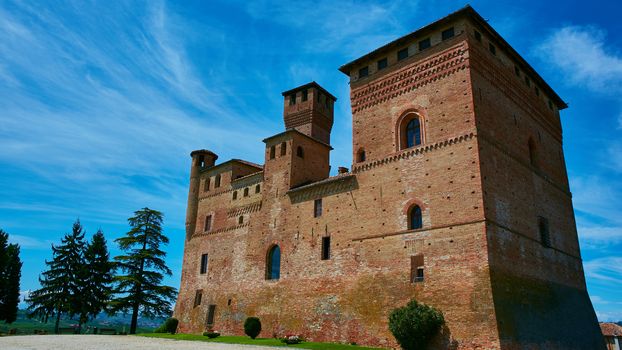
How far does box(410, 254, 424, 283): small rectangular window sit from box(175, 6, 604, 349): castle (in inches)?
2.0

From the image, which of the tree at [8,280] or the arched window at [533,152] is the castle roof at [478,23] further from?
the tree at [8,280]

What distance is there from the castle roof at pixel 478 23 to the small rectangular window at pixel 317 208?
24.9 ft

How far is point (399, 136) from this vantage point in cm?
2280

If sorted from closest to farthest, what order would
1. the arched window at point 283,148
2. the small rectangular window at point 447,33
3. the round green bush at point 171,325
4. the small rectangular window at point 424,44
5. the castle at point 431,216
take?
the castle at point 431,216 → the small rectangular window at point 447,33 → the small rectangular window at point 424,44 → the arched window at point 283,148 → the round green bush at point 171,325

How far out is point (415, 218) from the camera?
68.9ft

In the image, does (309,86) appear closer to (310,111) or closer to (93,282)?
(310,111)

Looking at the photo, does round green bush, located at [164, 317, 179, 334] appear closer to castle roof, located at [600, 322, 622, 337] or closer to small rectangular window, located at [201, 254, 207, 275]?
small rectangular window, located at [201, 254, 207, 275]

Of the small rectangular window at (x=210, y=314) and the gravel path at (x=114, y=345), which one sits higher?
the small rectangular window at (x=210, y=314)

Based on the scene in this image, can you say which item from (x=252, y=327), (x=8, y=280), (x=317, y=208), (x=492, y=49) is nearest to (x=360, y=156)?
(x=317, y=208)

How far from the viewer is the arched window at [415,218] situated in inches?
816

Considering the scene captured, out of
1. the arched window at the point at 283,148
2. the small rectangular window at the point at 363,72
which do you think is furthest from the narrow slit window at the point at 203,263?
the small rectangular window at the point at 363,72

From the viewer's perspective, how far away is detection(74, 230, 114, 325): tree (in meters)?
37.2

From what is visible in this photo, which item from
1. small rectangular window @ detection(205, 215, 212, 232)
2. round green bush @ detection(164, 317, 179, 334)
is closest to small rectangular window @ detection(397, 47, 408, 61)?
small rectangular window @ detection(205, 215, 212, 232)

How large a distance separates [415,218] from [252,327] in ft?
37.3
